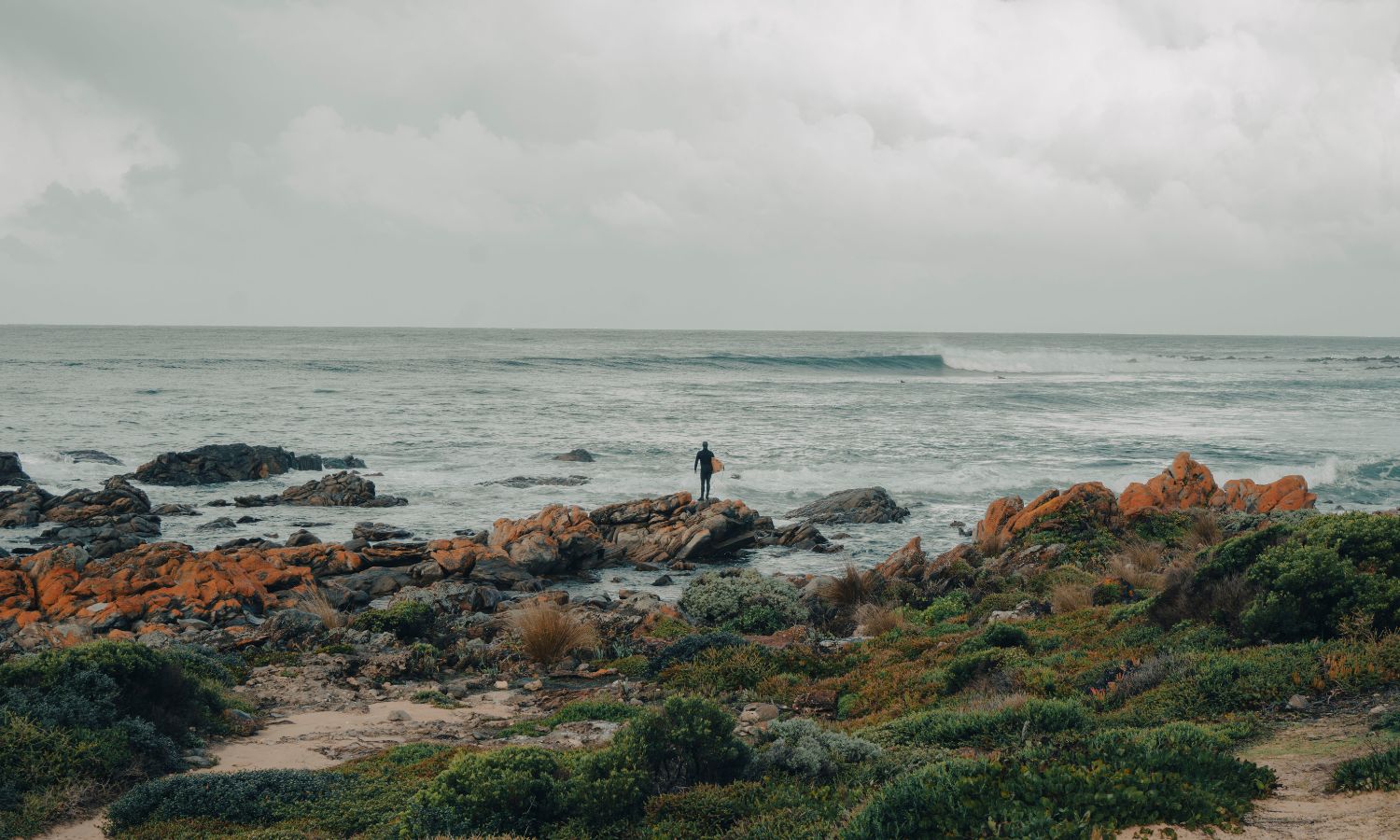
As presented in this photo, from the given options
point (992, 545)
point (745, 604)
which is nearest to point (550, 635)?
point (745, 604)

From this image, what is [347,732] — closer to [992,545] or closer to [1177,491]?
[992,545]

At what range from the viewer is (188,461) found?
2894cm

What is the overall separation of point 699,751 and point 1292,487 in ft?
68.2

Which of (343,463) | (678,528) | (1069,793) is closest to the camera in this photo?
(1069,793)

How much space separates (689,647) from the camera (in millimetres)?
11508

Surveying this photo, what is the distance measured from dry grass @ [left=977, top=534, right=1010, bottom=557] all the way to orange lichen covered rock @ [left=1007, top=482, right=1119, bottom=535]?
513 millimetres

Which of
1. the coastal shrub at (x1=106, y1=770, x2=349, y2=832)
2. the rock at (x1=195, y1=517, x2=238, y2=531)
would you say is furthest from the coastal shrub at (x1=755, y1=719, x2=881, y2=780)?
the rock at (x1=195, y1=517, x2=238, y2=531)

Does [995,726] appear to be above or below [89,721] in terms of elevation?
above

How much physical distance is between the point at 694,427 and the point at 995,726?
3403cm

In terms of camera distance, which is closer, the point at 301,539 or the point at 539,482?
the point at 301,539

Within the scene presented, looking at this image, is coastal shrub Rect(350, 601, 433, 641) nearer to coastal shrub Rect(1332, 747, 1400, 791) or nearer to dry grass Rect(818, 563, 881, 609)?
dry grass Rect(818, 563, 881, 609)

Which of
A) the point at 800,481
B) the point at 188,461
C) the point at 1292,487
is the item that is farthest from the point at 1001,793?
the point at 188,461

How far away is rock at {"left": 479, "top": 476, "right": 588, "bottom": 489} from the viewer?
27719mm

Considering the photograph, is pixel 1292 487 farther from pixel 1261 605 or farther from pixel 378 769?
pixel 378 769
